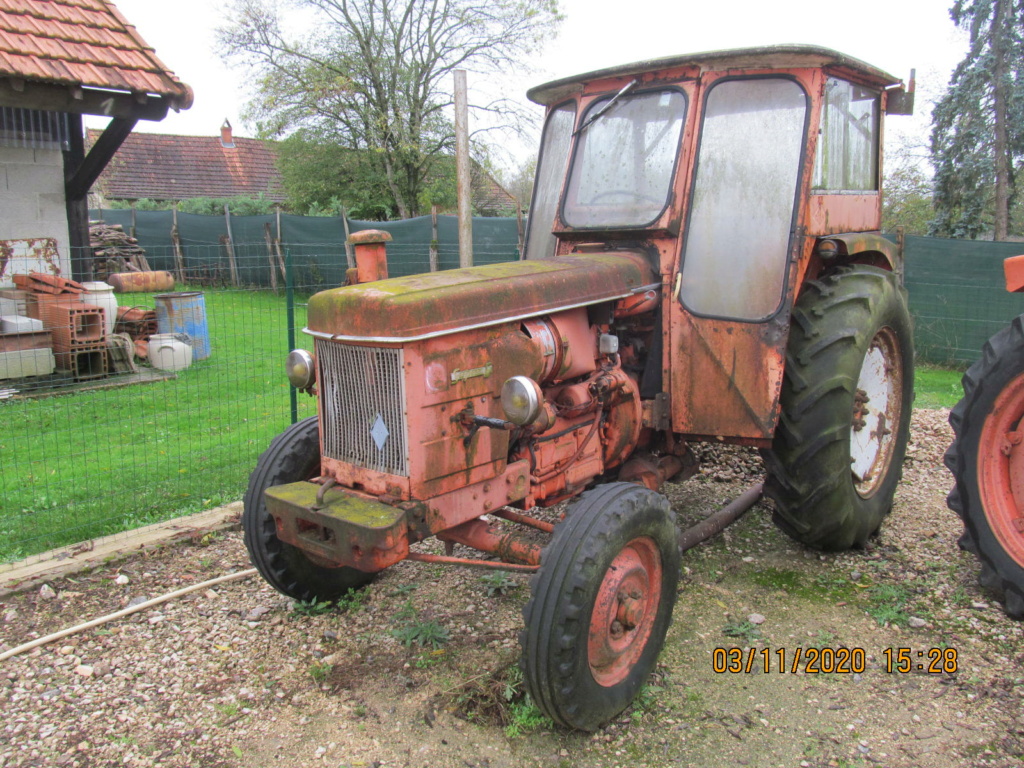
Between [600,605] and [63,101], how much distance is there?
7.53m

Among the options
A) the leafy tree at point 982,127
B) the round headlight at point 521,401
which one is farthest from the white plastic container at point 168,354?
the leafy tree at point 982,127

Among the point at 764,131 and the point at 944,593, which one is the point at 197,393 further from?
the point at 944,593

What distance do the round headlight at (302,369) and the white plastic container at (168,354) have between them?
594 centimetres

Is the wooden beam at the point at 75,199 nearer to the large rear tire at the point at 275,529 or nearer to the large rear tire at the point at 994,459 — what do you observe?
the large rear tire at the point at 275,529

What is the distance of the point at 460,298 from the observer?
281 cm

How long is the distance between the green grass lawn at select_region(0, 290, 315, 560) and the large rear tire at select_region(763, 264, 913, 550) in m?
3.32

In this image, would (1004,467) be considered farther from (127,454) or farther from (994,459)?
(127,454)

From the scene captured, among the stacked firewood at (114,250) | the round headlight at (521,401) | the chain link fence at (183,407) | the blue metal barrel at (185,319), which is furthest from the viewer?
the stacked firewood at (114,250)

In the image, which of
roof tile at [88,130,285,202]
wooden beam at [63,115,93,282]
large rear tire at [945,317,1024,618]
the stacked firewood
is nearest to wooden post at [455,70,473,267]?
large rear tire at [945,317,1024,618]

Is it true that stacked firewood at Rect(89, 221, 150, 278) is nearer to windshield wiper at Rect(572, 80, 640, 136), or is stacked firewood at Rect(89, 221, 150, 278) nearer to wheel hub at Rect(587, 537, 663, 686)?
windshield wiper at Rect(572, 80, 640, 136)

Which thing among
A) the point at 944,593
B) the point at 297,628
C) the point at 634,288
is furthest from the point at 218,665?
the point at 944,593

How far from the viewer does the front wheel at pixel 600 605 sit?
2543mm

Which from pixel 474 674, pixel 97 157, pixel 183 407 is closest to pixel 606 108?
pixel 474 674

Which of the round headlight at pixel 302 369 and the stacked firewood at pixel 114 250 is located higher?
the stacked firewood at pixel 114 250
